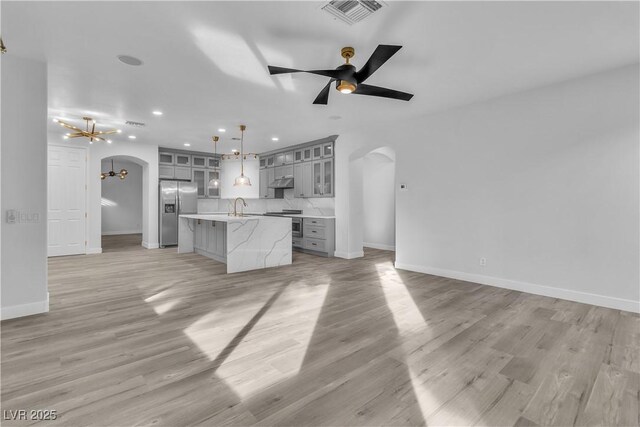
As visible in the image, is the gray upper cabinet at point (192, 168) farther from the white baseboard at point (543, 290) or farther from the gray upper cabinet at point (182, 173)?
the white baseboard at point (543, 290)

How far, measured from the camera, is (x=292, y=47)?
9.89 ft

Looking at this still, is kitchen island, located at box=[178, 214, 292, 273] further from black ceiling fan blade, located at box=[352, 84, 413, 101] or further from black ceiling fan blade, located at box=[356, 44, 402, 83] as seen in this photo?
black ceiling fan blade, located at box=[356, 44, 402, 83]

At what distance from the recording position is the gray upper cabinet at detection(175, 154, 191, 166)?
28.3 feet

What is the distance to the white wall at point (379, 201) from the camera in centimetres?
794

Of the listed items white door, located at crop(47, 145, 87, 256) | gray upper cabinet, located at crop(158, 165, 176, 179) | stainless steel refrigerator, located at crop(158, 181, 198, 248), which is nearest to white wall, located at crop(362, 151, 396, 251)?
stainless steel refrigerator, located at crop(158, 181, 198, 248)

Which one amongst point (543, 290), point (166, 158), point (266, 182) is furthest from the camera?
point (266, 182)

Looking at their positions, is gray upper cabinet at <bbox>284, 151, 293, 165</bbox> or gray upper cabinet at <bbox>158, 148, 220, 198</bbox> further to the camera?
gray upper cabinet at <bbox>158, 148, 220, 198</bbox>

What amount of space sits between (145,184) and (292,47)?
7.08m

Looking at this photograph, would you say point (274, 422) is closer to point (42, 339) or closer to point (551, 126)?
point (42, 339)

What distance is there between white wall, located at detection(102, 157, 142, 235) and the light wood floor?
8.69 metres

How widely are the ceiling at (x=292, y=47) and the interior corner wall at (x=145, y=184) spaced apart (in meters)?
2.76

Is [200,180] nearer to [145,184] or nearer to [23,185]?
[145,184]

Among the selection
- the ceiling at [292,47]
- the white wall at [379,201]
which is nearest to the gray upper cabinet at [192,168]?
the ceiling at [292,47]

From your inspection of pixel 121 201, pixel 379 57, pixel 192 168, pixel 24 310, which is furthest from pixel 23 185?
pixel 121 201
